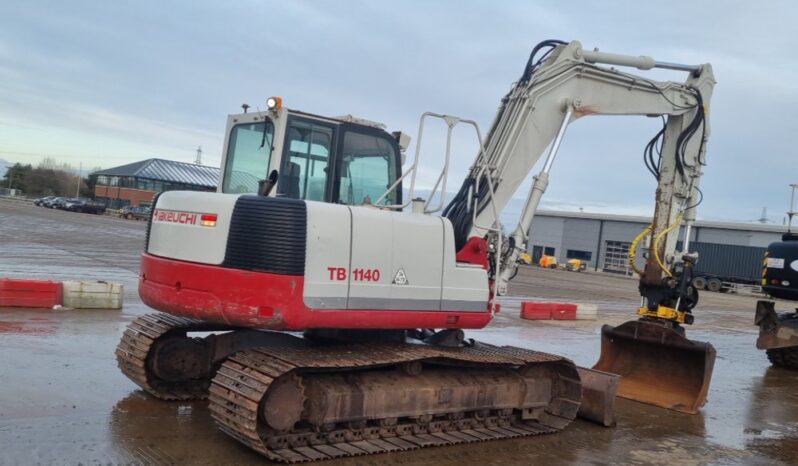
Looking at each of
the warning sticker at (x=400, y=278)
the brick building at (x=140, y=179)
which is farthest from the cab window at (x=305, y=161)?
the brick building at (x=140, y=179)

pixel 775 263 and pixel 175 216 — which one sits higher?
pixel 775 263

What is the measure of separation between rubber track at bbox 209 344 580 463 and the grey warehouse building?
55.4 m

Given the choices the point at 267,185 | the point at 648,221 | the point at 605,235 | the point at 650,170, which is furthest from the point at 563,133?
the point at 605,235

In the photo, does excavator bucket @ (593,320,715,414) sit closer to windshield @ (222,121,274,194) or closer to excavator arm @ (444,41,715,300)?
excavator arm @ (444,41,715,300)

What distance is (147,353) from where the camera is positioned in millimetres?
7426

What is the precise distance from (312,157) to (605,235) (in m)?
67.2

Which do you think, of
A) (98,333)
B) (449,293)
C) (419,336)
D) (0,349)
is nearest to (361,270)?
(449,293)

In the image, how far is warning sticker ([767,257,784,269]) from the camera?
13.5m

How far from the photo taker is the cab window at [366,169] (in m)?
7.21

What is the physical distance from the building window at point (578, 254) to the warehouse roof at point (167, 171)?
3611cm

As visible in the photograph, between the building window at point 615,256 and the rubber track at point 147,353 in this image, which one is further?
the building window at point 615,256

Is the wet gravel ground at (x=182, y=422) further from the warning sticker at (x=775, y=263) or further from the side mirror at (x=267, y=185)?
the side mirror at (x=267, y=185)

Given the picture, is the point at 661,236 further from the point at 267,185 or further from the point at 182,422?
the point at 182,422

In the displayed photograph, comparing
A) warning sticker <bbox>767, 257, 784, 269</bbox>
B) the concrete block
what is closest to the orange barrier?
the concrete block
